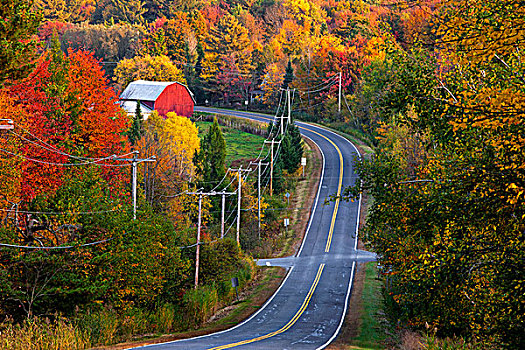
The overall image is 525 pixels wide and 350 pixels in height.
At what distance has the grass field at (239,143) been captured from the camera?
7931 cm

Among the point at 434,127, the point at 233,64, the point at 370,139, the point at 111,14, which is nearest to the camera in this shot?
the point at 434,127

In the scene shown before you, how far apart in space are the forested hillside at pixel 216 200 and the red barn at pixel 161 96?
70.2 feet

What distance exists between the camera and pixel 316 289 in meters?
44.1

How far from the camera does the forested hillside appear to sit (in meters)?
11.2

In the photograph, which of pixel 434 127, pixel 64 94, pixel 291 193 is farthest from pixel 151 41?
pixel 434 127

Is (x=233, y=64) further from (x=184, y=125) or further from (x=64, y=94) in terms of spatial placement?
(x=64, y=94)

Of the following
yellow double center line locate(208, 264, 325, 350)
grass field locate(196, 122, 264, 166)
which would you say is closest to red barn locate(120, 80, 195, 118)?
grass field locate(196, 122, 264, 166)

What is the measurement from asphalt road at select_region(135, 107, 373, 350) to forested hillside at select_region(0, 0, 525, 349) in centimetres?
341

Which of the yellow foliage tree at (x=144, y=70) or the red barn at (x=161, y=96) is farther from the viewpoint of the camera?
the yellow foliage tree at (x=144, y=70)

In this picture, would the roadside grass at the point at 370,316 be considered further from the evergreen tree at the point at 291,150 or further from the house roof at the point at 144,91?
the house roof at the point at 144,91

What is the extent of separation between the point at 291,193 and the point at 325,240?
12.3m

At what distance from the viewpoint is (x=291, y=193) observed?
70.5 meters

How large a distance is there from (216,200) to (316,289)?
17359mm

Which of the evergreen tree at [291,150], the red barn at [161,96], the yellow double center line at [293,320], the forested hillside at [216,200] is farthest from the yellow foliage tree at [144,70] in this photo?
the yellow double center line at [293,320]
